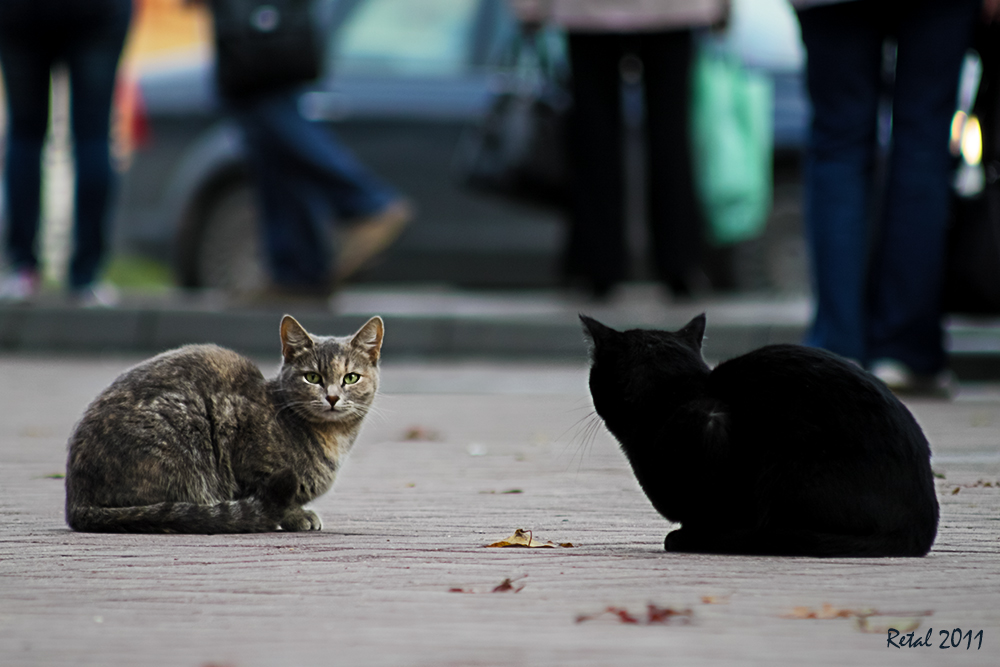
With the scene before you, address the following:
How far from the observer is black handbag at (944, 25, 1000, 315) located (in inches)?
209

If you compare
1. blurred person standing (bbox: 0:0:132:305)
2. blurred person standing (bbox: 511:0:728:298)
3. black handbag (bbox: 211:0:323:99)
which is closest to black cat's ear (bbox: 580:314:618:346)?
blurred person standing (bbox: 511:0:728:298)

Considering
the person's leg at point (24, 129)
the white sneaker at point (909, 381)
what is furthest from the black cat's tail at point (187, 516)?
the person's leg at point (24, 129)

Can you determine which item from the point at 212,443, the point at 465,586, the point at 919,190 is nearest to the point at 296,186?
the point at 919,190

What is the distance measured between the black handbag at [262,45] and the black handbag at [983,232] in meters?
3.25

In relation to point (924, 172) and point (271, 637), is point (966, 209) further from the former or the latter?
point (271, 637)

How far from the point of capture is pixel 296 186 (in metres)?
7.33

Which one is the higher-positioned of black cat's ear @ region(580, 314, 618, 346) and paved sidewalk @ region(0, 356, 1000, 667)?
Answer: black cat's ear @ region(580, 314, 618, 346)

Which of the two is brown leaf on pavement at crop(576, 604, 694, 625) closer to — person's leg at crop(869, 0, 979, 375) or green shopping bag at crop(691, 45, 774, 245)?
person's leg at crop(869, 0, 979, 375)

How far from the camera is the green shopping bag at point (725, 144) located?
24.5ft

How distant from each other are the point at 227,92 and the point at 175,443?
4357mm

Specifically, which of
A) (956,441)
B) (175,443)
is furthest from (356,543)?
(956,441)

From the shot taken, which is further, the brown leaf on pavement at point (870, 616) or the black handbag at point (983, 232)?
the black handbag at point (983, 232)

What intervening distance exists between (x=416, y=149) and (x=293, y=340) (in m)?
5.46

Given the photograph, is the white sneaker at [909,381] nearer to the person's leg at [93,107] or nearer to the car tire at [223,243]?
the person's leg at [93,107]
